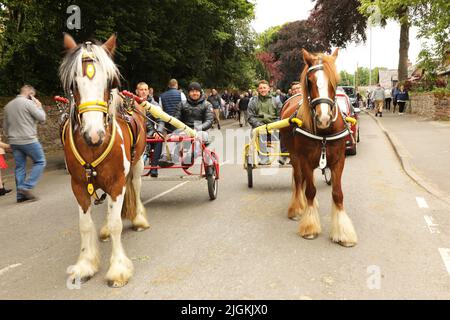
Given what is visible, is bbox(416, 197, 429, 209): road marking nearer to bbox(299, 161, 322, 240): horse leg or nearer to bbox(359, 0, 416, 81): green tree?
bbox(299, 161, 322, 240): horse leg

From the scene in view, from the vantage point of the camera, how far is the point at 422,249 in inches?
181

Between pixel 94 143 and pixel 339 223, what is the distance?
114 inches

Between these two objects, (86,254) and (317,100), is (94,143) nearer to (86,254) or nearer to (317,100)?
(86,254)

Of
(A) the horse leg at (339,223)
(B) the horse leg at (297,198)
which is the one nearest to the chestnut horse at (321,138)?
(A) the horse leg at (339,223)

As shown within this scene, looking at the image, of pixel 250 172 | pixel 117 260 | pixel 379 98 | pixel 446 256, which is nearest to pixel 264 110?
pixel 250 172

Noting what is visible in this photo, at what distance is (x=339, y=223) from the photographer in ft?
15.9

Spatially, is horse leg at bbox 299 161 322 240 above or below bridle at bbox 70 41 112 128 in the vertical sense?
below

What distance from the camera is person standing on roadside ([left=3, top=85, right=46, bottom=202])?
784 centimetres

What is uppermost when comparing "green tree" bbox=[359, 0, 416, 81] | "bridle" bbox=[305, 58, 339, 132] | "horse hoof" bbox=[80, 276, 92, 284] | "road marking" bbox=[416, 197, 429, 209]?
"green tree" bbox=[359, 0, 416, 81]

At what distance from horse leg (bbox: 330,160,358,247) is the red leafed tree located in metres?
53.2

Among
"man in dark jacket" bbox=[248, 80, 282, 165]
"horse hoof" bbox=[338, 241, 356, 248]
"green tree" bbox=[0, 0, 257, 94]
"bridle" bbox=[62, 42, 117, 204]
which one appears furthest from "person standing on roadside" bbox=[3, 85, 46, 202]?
"horse hoof" bbox=[338, 241, 356, 248]

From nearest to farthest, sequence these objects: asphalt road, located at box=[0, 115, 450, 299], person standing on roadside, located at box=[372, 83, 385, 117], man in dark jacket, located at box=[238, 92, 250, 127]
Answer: asphalt road, located at box=[0, 115, 450, 299] < man in dark jacket, located at box=[238, 92, 250, 127] < person standing on roadside, located at box=[372, 83, 385, 117]
